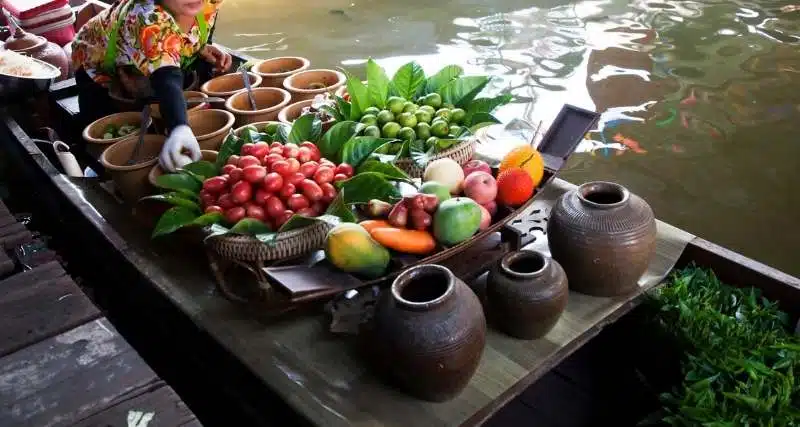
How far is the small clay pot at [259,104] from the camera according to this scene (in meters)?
2.82

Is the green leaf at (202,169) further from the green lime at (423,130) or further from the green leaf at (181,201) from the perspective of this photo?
the green lime at (423,130)

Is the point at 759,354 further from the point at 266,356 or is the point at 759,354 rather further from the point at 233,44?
the point at 233,44

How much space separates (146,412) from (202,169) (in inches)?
47.7

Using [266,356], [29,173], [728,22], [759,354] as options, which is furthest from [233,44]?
[759,354]

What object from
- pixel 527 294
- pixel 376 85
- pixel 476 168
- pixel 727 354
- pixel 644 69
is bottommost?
pixel 644 69

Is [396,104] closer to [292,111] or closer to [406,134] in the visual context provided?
[406,134]

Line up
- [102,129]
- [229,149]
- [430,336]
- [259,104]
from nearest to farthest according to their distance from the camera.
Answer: [430,336] < [229,149] < [102,129] < [259,104]

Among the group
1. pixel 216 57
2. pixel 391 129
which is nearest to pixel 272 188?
pixel 391 129

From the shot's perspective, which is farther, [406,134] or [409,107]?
[409,107]

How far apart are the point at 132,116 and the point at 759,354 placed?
256 centimetres

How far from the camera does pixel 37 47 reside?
12.6ft

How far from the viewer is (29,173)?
3.30 m

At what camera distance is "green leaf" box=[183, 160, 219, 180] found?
7.64 ft

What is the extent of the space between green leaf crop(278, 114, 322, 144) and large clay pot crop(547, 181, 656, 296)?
972 millimetres
